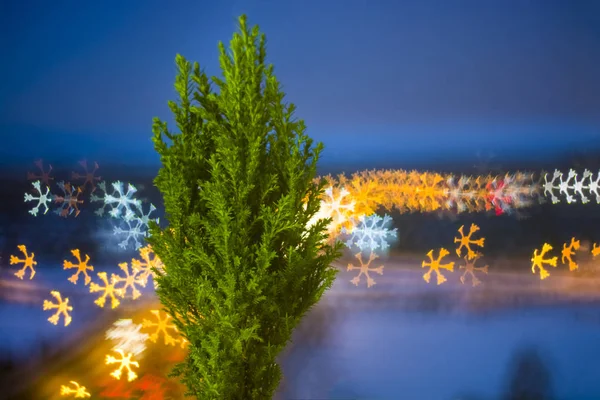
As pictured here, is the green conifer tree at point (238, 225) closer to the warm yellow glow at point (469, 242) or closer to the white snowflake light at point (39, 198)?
the warm yellow glow at point (469, 242)

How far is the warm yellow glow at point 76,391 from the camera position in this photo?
328 cm

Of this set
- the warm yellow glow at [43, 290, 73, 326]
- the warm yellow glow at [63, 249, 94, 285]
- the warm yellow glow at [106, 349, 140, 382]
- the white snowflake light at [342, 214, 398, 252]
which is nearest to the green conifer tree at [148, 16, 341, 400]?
the white snowflake light at [342, 214, 398, 252]

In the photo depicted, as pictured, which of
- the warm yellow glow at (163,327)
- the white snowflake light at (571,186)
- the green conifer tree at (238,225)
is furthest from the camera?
the warm yellow glow at (163,327)

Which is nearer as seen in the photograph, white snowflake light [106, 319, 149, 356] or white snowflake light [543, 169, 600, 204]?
white snowflake light [543, 169, 600, 204]

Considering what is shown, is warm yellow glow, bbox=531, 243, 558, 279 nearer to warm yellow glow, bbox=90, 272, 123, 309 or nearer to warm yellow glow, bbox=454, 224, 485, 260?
warm yellow glow, bbox=454, 224, 485, 260

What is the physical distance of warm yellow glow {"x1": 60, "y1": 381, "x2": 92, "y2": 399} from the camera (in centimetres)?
328

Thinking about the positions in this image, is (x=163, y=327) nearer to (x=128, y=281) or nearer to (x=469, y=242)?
(x=128, y=281)

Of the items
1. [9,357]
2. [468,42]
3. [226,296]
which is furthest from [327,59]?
[9,357]

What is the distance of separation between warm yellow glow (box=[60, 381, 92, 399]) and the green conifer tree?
1.62 metres

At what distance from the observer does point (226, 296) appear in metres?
1.89

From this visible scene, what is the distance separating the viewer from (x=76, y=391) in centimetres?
329

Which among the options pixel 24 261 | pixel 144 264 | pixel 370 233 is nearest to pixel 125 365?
pixel 144 264

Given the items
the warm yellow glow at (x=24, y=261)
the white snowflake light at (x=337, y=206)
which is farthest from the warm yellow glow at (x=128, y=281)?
the white snowflake light at (x=337, y=206)

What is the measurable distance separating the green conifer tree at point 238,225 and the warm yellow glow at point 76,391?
5.30ft
